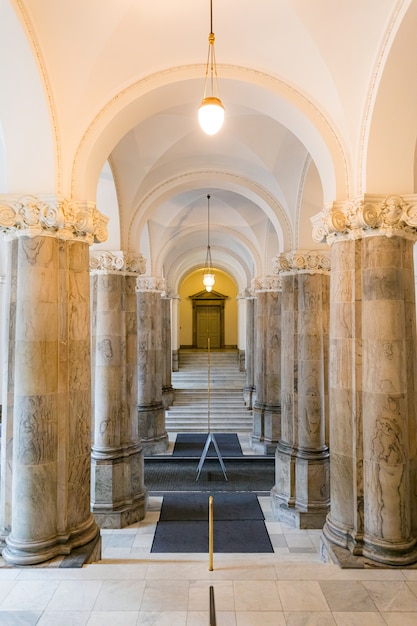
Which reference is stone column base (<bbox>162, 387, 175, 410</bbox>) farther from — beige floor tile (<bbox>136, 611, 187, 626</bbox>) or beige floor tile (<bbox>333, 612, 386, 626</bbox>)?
beige floor tile (<bbox>333, 612, 386, 626</bbox>)

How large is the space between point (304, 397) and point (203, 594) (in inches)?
165

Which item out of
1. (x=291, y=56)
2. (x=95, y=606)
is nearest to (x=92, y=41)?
(x=291, y=56)

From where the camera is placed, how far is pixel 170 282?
1950 cm

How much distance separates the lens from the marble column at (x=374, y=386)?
15.7 feet

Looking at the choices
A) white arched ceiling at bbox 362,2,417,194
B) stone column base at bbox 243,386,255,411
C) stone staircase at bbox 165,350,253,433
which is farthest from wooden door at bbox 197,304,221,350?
white arched ceiling at bbox 362,2,417,194

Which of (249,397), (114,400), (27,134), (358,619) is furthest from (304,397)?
(249,397)

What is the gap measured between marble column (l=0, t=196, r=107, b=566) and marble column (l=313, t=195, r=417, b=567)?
305 centimetres

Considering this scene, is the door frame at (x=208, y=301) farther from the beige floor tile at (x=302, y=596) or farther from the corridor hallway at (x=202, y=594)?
the beige floor tile at (x=302, y=596)

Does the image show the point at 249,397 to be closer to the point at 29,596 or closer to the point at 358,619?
the point at 358,619

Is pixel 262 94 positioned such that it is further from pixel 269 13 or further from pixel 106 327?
pixel 106 327

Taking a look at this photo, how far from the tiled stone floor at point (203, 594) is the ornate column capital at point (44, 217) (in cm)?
Answer: 363

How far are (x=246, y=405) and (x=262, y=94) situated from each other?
1247 centimetres

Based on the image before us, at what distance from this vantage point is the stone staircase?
15.1 metres

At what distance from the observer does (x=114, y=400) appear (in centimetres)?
788
